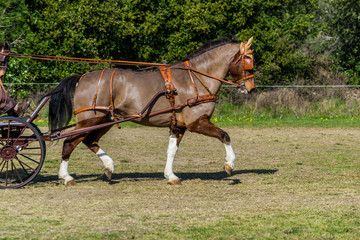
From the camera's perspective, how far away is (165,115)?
9.46 m

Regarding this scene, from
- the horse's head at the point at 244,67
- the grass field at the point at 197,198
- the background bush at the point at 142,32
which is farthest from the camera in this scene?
the background bush at the point at 142,32

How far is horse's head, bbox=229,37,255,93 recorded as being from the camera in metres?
9.64

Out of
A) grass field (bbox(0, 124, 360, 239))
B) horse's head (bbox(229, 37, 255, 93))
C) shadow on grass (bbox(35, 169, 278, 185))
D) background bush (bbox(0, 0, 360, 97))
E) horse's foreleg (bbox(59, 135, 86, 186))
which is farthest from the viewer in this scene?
background bush (bbox(0, 0, 360, 97))

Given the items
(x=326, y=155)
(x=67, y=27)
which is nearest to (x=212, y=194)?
(x=326, y=155)

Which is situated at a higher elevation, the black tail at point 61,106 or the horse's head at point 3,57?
the horse's head at point 3,57

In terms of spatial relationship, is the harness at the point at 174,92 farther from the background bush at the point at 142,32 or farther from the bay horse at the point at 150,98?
the background bush at the point at 142,32

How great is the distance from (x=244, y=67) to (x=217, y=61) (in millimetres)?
445

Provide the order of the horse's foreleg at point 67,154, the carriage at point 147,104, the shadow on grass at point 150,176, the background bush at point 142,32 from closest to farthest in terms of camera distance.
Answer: the carriage at point 147,104, the horse's foreleg at point 67,154, the shadow on grass at point 150,176, the background bush at point 142,32

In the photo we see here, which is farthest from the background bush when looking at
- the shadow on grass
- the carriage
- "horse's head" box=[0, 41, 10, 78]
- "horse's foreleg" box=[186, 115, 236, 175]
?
"horse's foreleg" box=[186, 115, 236, 175]

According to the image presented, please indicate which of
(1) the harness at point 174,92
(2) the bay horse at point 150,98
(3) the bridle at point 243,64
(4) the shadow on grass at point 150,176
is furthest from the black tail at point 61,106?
(3) the bridle at point 243,64

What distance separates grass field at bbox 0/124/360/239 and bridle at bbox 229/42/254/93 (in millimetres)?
1643

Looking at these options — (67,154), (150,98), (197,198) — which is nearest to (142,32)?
(150,98)

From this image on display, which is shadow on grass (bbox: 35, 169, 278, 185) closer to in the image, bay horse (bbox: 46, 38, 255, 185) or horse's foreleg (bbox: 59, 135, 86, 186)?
horse's foreleg (bbox: 59, 135, 86, 186)

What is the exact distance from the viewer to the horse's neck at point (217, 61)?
968 centimetres
